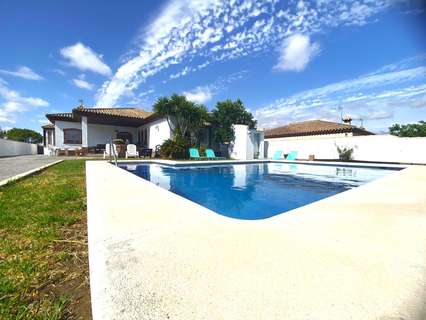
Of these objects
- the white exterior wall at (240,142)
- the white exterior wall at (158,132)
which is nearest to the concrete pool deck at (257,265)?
the white exterior wall at (158,132)

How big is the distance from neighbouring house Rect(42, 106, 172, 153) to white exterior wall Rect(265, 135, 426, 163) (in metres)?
13.1

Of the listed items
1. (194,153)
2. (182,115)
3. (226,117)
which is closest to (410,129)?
(226,117)

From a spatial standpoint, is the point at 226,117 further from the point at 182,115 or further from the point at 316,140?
the point at 316,140

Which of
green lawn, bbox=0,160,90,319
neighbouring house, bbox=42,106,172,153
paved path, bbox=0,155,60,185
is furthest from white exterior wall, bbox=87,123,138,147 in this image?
green lawn, bbox=0,160,90,319

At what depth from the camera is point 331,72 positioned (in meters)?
19.5

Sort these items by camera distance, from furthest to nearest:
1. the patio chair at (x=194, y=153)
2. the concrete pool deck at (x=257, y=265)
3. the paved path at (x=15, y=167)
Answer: the patio chair at (x=194, y=153) < the paved path at (x=15, y=167) < the concrete pool deck at (x=257, y=265)

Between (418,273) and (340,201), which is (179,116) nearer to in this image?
(340,201)

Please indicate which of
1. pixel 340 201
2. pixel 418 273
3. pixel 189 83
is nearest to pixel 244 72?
pixel 189 83

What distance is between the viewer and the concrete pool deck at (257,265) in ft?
3.90

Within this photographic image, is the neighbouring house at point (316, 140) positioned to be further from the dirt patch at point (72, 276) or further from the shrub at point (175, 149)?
the dirt patch at point (72, 276)

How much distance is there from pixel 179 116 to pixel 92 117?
843 cm

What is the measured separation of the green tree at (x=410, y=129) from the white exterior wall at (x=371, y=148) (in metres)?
21.3

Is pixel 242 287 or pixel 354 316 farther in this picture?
pixel 242 287

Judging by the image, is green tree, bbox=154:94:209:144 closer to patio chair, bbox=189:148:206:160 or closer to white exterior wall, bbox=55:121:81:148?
patio chair, bbox=189:148:206:160
